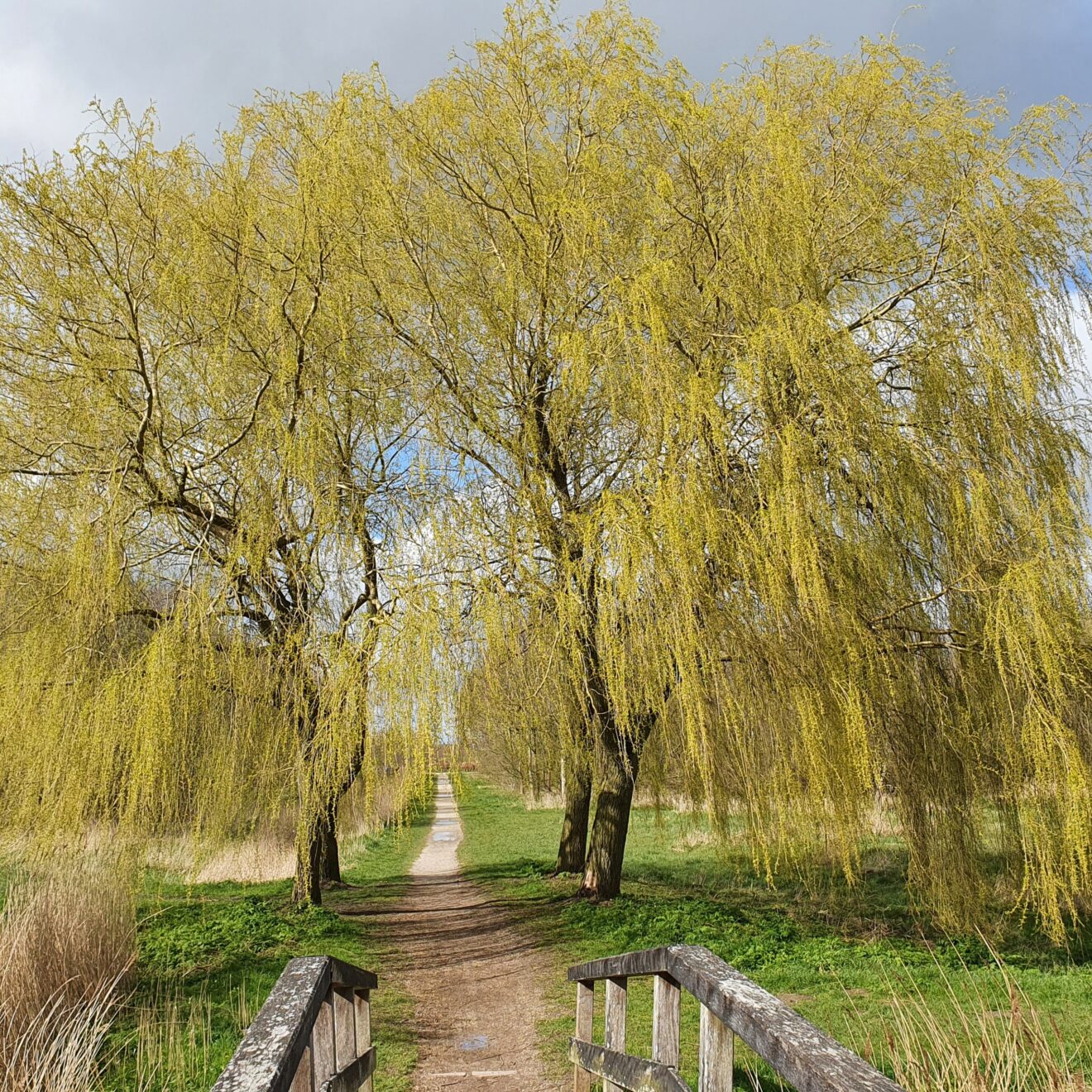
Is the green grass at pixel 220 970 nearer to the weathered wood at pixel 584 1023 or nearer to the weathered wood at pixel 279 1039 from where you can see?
the weathered wood at pixel 584 1023

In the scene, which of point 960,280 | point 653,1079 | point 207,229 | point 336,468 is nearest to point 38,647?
point 336,468

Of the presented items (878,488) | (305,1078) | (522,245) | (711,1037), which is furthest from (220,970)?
(522,245)

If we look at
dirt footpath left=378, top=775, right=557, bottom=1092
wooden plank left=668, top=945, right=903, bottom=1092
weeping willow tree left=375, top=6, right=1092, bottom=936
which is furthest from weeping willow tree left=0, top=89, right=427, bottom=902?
wooden plank left=668, top=945, right=903, bottom=1092

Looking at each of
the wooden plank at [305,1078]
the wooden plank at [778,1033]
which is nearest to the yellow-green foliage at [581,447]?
the wooden plank at [778,1033]

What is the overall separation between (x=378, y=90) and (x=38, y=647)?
5.41 meters

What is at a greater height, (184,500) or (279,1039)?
(184,500)

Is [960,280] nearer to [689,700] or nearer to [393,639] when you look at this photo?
[689,700]

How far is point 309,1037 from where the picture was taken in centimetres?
206

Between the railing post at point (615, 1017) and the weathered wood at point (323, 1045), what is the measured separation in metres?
1.24

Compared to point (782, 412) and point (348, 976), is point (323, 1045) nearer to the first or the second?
point (348, 976)

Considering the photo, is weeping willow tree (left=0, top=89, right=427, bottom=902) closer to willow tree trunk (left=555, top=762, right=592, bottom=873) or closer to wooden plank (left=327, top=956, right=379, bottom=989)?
wooden plank (left=327, top=956, right=379, bottom=989)

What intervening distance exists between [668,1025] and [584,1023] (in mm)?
1554

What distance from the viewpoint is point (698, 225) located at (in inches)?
280

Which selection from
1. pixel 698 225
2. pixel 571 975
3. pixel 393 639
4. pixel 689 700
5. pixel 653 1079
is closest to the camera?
pixel 653 1079
